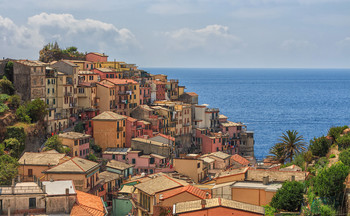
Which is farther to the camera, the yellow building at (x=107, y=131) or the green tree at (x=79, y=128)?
the green tree at (x=79, y=128)

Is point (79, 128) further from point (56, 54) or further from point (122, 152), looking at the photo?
point (56, 54)

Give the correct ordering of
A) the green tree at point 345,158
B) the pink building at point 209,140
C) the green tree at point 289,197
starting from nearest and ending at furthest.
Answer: the green tree at point 289,197 → the green tree at point 345,158 → the pink building at point 209,140

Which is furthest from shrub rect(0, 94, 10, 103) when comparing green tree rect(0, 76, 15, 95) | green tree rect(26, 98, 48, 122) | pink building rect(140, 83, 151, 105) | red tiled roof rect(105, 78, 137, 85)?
pink building rect(140, 83, 151, 105)

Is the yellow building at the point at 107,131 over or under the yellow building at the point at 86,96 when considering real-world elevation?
under

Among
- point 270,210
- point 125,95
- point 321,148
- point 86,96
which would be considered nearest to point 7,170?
point 270,210

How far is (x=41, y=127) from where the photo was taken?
2704 inches

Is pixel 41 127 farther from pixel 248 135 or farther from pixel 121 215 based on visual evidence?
pixel 248 135

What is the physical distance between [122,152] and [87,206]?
32.3m

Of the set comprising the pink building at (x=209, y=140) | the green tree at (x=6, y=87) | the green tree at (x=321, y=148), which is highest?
the green tree at (x=6, y=87)

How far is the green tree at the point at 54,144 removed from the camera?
63.3 m

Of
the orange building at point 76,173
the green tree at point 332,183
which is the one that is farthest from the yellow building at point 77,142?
the green tree at point 332,183

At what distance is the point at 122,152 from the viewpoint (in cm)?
7056

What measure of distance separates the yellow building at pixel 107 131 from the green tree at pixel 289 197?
40319mm

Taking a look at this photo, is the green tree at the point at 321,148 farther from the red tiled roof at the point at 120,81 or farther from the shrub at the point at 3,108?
the red tiled roof at the point at 120,81
